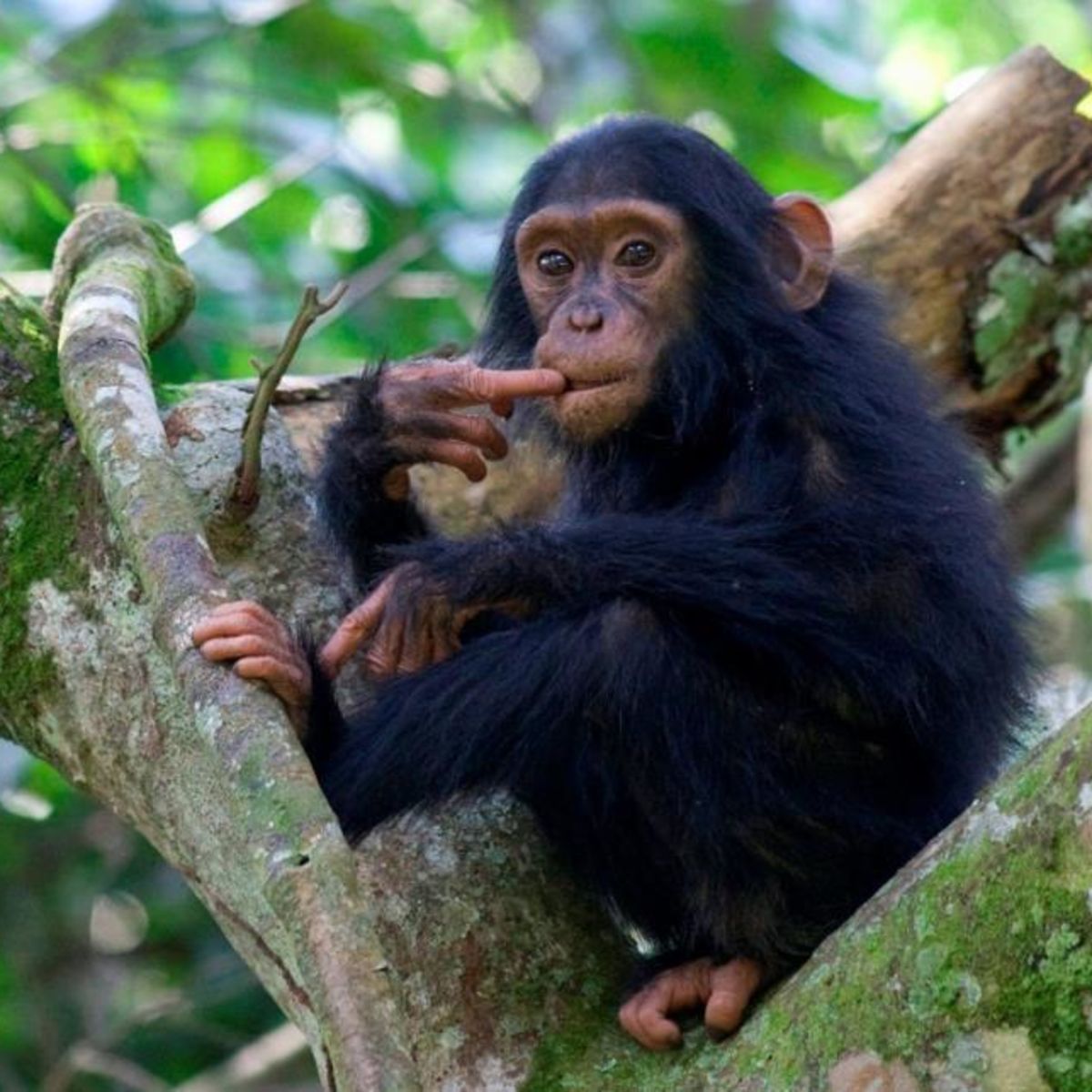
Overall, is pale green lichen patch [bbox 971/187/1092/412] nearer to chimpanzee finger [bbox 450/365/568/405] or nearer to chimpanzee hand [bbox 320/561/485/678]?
chimpanzee finger [bbox 450/365/568/405]

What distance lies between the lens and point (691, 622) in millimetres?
4070

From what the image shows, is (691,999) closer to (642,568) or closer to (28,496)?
(642,568)

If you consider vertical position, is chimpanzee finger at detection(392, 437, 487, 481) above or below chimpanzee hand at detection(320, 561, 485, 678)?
above

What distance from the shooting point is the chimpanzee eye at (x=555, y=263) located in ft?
16.5

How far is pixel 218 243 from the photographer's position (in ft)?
27.4

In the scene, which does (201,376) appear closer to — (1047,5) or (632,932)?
(632,932)

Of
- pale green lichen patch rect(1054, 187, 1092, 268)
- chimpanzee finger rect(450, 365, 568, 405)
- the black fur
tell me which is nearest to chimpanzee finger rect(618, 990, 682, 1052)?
the black fur

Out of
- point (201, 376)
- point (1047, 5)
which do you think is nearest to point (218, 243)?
point (201, 376)

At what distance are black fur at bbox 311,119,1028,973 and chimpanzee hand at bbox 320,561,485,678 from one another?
46 mm

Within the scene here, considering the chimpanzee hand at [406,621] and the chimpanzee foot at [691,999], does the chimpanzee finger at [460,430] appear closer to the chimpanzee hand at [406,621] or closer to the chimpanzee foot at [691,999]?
the chimpanzee hand at [406,621]

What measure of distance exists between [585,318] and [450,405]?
422 mm

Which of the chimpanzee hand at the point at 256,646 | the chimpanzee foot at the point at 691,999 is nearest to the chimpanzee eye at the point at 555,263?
the chimpanzee hand at the point at 256,646

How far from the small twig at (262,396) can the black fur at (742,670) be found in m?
0.30

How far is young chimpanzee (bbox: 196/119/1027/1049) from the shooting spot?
154 inches
